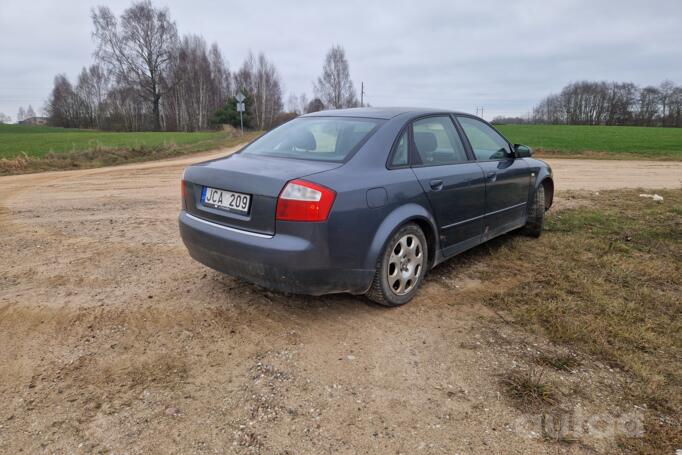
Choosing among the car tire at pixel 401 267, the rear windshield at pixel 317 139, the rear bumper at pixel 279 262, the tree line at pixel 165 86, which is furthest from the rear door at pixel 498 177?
the tree line at pixel 165 86

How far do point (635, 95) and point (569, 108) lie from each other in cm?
1018

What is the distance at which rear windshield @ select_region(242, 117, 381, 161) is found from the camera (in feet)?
10.9

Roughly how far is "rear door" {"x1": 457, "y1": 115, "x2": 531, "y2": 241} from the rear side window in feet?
0.73

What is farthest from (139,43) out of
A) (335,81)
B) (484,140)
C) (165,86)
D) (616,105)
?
(616,105)

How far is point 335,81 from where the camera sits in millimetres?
61938

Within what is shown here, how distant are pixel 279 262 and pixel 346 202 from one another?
595mm

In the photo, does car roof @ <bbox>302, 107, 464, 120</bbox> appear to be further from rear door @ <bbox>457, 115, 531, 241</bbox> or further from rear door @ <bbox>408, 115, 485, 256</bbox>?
rear door @ <bbox>457, 115, 531, 241</bbox>

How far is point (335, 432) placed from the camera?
2107 mm

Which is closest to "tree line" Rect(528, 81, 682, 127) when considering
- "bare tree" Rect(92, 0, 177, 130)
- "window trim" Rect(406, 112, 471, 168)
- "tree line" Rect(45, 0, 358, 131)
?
"tree line" Rect(45, 0, 358, 131)

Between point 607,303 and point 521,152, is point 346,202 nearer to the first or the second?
point 607,303

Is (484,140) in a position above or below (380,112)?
below

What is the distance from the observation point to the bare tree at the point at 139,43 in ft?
160

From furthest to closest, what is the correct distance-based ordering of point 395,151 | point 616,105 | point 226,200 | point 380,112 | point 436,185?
1. point 616,105
2. point 380,112
3. point 436,185
4. point 395,151
5. point 226,200

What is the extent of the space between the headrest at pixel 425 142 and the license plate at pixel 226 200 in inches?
60.3
